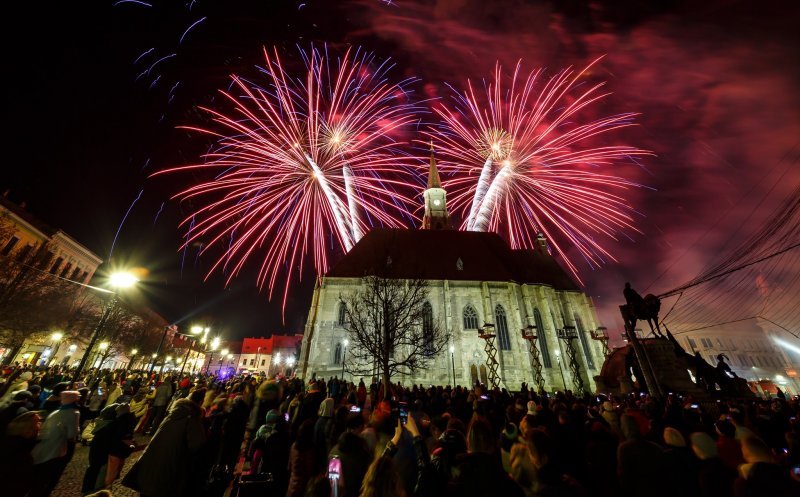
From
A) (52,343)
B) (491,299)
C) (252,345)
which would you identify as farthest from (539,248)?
(252,345)

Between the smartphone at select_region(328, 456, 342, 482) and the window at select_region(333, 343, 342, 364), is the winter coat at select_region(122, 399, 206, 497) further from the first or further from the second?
the window at select_region(333, 343, 342, 364)

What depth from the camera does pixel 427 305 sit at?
28266mm

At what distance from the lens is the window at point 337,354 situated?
25531 mm

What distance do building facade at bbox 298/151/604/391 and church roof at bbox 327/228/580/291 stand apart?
0.11 meters

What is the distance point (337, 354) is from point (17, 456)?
23.1m

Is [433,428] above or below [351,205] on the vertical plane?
below

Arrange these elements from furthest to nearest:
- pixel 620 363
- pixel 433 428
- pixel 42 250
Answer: pixel 42 250, pixel 620 363, pixel 433 428

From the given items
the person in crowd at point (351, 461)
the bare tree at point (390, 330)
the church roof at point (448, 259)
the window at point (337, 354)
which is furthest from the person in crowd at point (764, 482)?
the window at point (337, 354)

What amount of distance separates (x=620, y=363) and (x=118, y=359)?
2916 inches

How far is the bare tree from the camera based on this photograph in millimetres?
18891

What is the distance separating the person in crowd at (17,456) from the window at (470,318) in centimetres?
2662

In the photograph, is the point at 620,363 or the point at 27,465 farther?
the point at 620,363

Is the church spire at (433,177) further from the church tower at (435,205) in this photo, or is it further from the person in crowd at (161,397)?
the person in crowd at (161,397)

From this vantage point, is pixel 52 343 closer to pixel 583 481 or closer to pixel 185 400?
pixel 185 400
